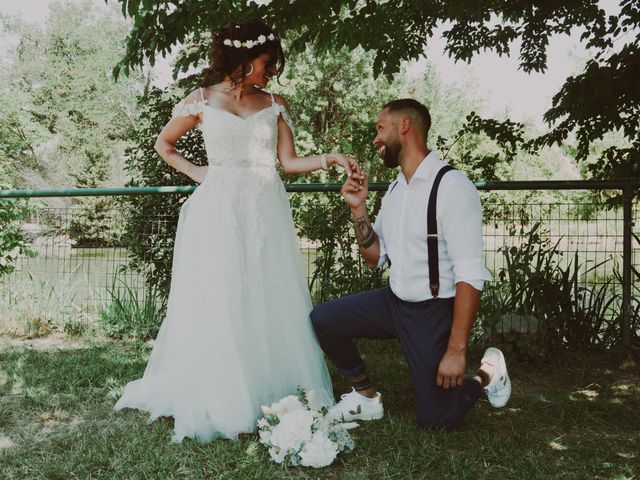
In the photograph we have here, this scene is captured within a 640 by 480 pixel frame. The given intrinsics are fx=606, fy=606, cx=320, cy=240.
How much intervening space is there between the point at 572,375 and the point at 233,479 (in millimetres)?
2722

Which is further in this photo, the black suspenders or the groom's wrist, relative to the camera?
the groom's wrist

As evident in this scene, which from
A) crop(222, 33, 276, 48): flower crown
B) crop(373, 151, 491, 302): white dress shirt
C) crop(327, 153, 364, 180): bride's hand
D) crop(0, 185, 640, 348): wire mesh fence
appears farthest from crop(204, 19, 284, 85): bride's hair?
crop(0, 185, 640, 348): wire mesh fence

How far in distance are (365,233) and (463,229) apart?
0.66 m

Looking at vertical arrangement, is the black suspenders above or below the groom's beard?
below

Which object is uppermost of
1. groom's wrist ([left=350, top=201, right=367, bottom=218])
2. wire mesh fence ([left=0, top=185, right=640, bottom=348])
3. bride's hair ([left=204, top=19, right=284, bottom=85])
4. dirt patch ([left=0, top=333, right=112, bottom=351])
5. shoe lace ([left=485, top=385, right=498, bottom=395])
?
bride's hair ([left=204, top=19, right=284, bottom=85])

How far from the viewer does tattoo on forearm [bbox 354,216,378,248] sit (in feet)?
11.4

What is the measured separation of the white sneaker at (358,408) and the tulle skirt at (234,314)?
5.3 inches

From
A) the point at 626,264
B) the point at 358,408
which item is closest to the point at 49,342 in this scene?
the point at 358,408

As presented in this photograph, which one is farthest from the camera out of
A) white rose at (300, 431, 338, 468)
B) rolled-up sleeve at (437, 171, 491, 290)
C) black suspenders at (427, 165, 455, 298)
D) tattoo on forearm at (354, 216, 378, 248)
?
tattoo on forearm at (354, 216, 378, 248)

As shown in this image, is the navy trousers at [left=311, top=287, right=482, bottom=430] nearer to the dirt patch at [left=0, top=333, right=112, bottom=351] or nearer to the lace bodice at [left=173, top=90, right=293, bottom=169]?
the lace bodice at [left=173, top=90, right=293, bottom=169]

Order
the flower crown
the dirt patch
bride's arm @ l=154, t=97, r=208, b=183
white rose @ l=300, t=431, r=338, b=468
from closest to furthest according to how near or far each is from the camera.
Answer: white rose @ l=300, t=431, r=338, b=468 < the flower crown < bride's arm @ l=154, t=97, r=208, b=183 < the dirt patch

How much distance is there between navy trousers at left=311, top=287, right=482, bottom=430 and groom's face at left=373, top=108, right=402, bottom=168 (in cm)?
79

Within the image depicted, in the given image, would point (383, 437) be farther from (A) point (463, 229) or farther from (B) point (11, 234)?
(B) point (11, 234)

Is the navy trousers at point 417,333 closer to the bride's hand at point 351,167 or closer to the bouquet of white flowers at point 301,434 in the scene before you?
the bouquet of white flowers at point 301,434
